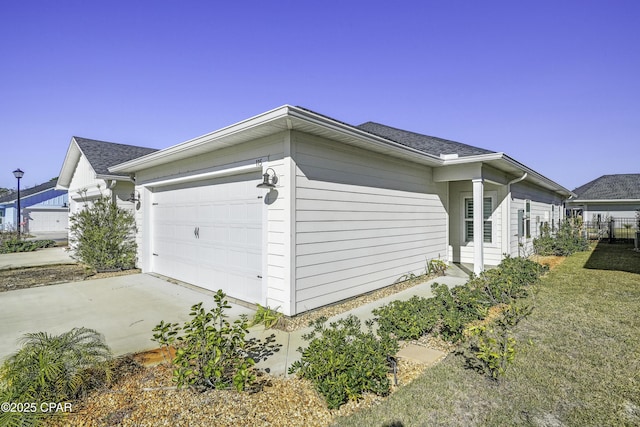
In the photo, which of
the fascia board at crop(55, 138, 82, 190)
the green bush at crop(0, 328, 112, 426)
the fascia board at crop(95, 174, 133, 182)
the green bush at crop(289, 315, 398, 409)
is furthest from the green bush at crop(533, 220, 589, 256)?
the fascia board at crop(55, 138, 82, 190)

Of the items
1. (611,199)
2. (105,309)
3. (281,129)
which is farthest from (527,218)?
(611,199)

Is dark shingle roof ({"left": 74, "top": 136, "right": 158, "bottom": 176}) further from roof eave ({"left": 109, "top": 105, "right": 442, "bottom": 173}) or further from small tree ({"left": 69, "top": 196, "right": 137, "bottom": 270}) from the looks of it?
roof eave ({"left": 109, "top": 105, "right": 442, "bottom": 173})

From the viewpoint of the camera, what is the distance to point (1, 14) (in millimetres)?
6270

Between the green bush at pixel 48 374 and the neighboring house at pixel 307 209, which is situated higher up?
the neighboring house at pixel 307 209

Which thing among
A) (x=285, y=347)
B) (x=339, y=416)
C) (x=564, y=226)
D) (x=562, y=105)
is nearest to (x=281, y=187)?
(x=285, y=347)

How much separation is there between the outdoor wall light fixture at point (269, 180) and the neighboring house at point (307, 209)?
17 millimetres

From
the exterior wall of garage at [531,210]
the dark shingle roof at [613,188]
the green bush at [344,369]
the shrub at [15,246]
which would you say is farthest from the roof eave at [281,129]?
the dark shingle roof at [613,188]

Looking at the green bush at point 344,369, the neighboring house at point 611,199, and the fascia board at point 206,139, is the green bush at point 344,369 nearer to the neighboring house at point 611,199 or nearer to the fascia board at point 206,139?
the fascia board at point 206,139

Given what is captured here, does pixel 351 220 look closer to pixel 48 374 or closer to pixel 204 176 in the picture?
pixel 204 176

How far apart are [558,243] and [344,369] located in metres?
12.7

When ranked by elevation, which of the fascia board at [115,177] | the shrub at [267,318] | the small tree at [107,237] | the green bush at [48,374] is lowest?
the shrub at [267,318]

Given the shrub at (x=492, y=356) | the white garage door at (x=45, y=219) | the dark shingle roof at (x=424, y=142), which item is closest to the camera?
the shrub at (x=492, y=356)

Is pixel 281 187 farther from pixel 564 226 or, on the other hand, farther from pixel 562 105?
pixel 564 226

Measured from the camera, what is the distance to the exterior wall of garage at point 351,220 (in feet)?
15.5
